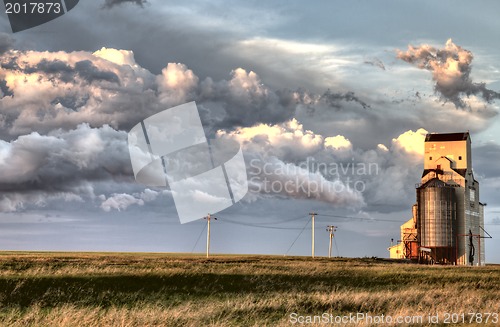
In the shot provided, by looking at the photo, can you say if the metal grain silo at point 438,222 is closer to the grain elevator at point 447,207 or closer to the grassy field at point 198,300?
the grain elevator at point 447,207

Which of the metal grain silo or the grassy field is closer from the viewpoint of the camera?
the grassy field

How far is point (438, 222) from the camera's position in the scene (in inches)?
3482

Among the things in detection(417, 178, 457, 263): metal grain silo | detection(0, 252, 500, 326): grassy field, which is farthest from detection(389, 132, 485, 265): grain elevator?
detection(0, 252, 500, 326): grassy field

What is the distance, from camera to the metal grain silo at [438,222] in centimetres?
8806

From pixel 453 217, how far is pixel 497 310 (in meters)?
69.8

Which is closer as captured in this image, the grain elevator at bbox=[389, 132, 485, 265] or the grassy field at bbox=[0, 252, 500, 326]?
the grassy field at bbox=[0, 252, 500, 326]

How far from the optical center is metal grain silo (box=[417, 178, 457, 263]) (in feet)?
289

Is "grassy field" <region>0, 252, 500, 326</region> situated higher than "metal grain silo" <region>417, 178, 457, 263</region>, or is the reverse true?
"metal grain silo" <region>417, 178, 457, 263</region>

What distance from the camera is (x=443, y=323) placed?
60.0ft

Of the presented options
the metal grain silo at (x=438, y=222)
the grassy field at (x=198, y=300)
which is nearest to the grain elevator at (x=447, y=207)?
the metal grain silo at (x=438, y=222)

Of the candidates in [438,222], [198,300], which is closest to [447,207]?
[438,222]

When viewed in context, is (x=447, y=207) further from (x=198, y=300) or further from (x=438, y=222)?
(x=198, y=300)

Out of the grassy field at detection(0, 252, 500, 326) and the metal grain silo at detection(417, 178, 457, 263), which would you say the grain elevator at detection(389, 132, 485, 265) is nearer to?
the metal grain silo at detection(417, 178, 457, 263)

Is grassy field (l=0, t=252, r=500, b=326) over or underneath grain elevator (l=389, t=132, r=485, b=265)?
underneath
